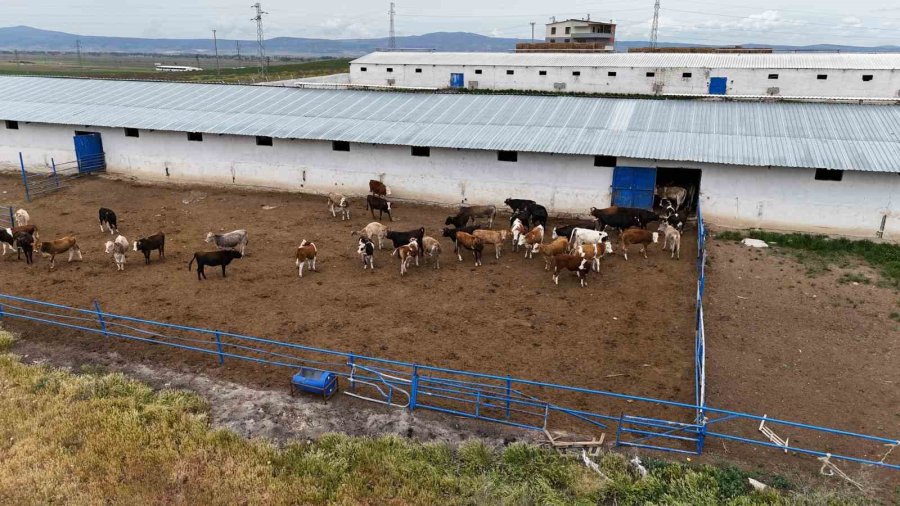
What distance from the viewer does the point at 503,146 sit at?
956 inches

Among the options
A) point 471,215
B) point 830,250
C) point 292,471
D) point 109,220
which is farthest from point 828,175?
point 109,220

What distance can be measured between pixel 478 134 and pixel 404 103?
649 centimetres

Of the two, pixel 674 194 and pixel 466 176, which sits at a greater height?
pixel 466 176

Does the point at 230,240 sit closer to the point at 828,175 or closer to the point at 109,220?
the point at 109,220

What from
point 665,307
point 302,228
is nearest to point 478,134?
point 302,228

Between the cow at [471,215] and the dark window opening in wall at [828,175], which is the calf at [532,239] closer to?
the cow at [471,215]

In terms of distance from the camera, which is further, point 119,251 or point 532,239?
point 532,239

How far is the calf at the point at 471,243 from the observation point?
19.0 m

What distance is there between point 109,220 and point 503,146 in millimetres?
15798

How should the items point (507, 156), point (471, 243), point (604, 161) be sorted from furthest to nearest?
point (507, 156) → point (604, 161) → point (471, 243)

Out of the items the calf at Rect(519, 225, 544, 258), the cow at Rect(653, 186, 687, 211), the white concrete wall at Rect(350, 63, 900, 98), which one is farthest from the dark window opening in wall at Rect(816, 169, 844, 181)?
the white concrete wall at Rect(350, 63, 900, 98)

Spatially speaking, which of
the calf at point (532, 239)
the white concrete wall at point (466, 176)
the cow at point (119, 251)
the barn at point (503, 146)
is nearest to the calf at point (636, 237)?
the calf at point (532, 239)

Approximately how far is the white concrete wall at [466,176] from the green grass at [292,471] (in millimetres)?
15340

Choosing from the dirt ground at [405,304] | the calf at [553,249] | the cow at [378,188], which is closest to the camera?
the dirt ground at [405,304]
